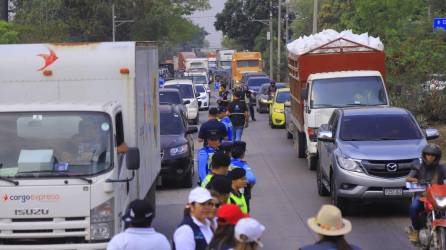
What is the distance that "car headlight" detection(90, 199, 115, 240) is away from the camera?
1023 centimetres

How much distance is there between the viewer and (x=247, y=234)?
19.4 feet

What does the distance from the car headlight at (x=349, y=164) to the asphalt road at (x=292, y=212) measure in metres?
0.83

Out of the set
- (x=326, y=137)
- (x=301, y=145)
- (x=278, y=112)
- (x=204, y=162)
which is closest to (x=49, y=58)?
(x=204, y=162)

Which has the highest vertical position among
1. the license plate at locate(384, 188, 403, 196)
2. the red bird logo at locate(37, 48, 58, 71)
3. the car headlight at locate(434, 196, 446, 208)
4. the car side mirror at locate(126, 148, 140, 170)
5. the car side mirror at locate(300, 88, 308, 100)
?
the red bird logo at locate(37, 48, 58, 71)

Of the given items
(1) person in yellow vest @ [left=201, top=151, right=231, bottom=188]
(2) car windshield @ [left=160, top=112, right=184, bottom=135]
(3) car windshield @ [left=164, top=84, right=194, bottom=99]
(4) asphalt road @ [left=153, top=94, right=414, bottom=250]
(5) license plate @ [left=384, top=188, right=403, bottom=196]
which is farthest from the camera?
(3) car windshield @ [left=164, top=84, right=194, bottom=99]

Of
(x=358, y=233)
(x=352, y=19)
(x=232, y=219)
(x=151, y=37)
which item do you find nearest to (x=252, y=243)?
(x=232, y=219)

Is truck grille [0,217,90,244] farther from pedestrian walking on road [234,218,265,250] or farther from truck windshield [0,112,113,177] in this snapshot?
pedestrian walking on road [234,218,265,250]

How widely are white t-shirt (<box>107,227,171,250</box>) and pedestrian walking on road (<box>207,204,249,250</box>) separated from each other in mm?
411

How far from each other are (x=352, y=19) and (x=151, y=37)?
42849 mm

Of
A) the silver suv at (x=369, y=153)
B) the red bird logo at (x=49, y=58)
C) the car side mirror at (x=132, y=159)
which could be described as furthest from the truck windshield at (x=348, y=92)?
the car side mirror at (x=132, y=159)

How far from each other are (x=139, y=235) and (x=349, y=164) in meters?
8.73

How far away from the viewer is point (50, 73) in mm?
11367

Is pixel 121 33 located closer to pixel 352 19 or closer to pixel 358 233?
pixel 352 19

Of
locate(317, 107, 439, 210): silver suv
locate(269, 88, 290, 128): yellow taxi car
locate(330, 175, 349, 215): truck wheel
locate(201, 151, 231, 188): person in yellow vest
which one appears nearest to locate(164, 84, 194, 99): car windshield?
locate(269, 88, 290, 128): yellow taxi car
